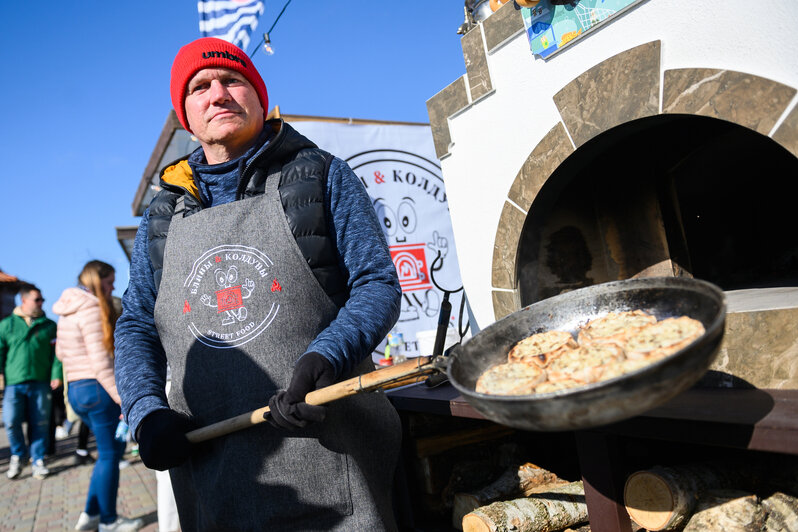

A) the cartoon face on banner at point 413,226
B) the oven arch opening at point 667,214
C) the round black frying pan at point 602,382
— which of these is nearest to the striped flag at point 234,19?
the cartoon face on banner at point 413,226

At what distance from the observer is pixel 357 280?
1740 mm

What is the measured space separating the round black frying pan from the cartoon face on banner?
3243mm

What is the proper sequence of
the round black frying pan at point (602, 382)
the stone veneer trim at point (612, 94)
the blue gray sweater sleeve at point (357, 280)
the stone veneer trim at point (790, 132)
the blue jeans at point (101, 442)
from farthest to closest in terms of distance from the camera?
1. the blue jeans at point (101, 442)
2. the stone veneer trim at point (612, 94)
3. the stone veneer trim at point (790, 132)
4. the blue gray sweater sleeve at point (357, 280)
5. the round black frying pan at point (602, 382)

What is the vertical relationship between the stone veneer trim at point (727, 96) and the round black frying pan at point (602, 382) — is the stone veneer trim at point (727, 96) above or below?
above

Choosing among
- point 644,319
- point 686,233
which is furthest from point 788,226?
point 644,319

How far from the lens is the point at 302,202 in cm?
177

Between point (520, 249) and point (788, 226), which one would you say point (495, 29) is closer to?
point (520, 249)

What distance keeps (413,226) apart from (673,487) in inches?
139

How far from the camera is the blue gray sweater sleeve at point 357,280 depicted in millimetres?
1580

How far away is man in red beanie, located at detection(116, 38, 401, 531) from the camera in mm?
1723

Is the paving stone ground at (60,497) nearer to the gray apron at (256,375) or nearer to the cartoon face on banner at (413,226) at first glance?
the cartoon face on banner at (413,226)

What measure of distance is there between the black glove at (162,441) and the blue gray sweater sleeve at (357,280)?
1.64 ft

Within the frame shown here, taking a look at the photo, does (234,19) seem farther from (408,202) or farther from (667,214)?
(667,214)

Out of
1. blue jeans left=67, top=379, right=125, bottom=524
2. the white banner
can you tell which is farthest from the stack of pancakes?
blue jeans left=67, top=379, right=125, bottom=524
